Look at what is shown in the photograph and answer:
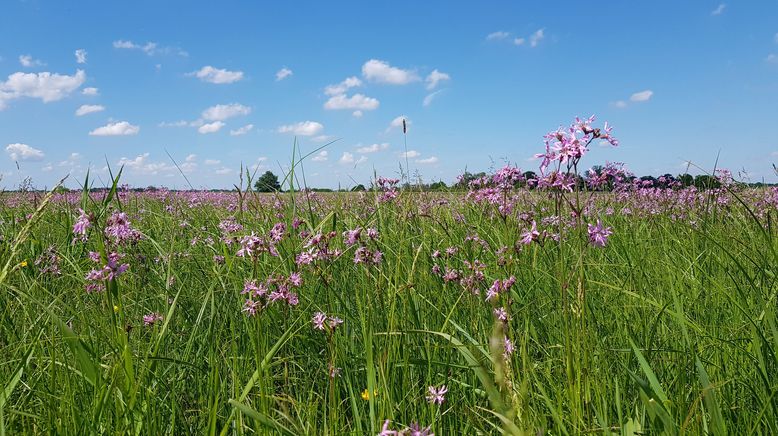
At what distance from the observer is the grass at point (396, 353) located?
164cm

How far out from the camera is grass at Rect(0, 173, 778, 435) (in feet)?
5.39

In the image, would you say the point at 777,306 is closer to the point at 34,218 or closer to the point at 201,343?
the point at 201,343

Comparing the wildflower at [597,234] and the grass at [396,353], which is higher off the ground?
the wildflower at [597,234]

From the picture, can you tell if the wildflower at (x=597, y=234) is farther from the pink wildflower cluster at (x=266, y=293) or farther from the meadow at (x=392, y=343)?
the pink wildflower cluster at (x=266, y=293)

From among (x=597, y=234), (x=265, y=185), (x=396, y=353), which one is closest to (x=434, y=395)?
(x=396, y=353)

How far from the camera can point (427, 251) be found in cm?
351

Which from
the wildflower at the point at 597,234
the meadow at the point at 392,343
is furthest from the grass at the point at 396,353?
the wildflower at the point at 597,234

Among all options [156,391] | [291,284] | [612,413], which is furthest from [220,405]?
[612,413]

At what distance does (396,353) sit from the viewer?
2.05m

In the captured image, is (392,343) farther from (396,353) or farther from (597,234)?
(597,234)

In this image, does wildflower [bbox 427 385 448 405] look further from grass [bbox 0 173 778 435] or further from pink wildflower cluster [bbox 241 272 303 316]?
pink wildflower cluster [bbox 241 272 303 316]

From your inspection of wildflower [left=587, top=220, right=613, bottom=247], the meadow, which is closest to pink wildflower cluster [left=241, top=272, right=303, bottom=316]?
the meadow

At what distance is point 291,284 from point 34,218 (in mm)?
1127

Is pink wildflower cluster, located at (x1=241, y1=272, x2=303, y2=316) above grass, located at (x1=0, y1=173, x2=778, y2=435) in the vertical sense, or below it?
above
